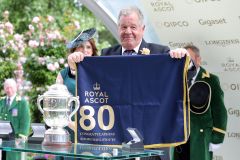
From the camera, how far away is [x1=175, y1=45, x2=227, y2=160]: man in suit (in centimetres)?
703

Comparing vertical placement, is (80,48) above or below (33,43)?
below

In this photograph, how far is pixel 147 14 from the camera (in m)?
8.07

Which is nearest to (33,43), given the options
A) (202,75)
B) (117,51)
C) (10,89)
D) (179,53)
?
(10,89)

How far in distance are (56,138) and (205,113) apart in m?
2.98

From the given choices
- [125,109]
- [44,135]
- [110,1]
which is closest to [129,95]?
[125,109]

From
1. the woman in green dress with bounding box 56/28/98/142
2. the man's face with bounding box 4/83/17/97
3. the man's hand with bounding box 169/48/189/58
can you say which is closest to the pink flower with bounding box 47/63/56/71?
the man's face with bounding box 4/83/17/97

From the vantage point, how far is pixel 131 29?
4.92 meters

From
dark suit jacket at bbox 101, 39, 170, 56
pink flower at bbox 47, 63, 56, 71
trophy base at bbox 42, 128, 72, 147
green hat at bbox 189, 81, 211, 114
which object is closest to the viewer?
trophy base at bbox 42, 128, 72, 147

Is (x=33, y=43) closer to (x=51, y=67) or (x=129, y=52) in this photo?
(x=51, y=67)

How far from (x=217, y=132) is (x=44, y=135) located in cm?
293

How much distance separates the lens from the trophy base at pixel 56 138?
4332 mm

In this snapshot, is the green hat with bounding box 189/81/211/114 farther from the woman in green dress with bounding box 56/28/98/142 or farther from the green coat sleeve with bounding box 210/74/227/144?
the woman in green dress with bounding box 56/28/98/142

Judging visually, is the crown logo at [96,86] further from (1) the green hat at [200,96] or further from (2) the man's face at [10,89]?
(2) the man's face at [10,89]

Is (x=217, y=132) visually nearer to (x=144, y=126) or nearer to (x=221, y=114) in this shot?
(x=221, y=114)
